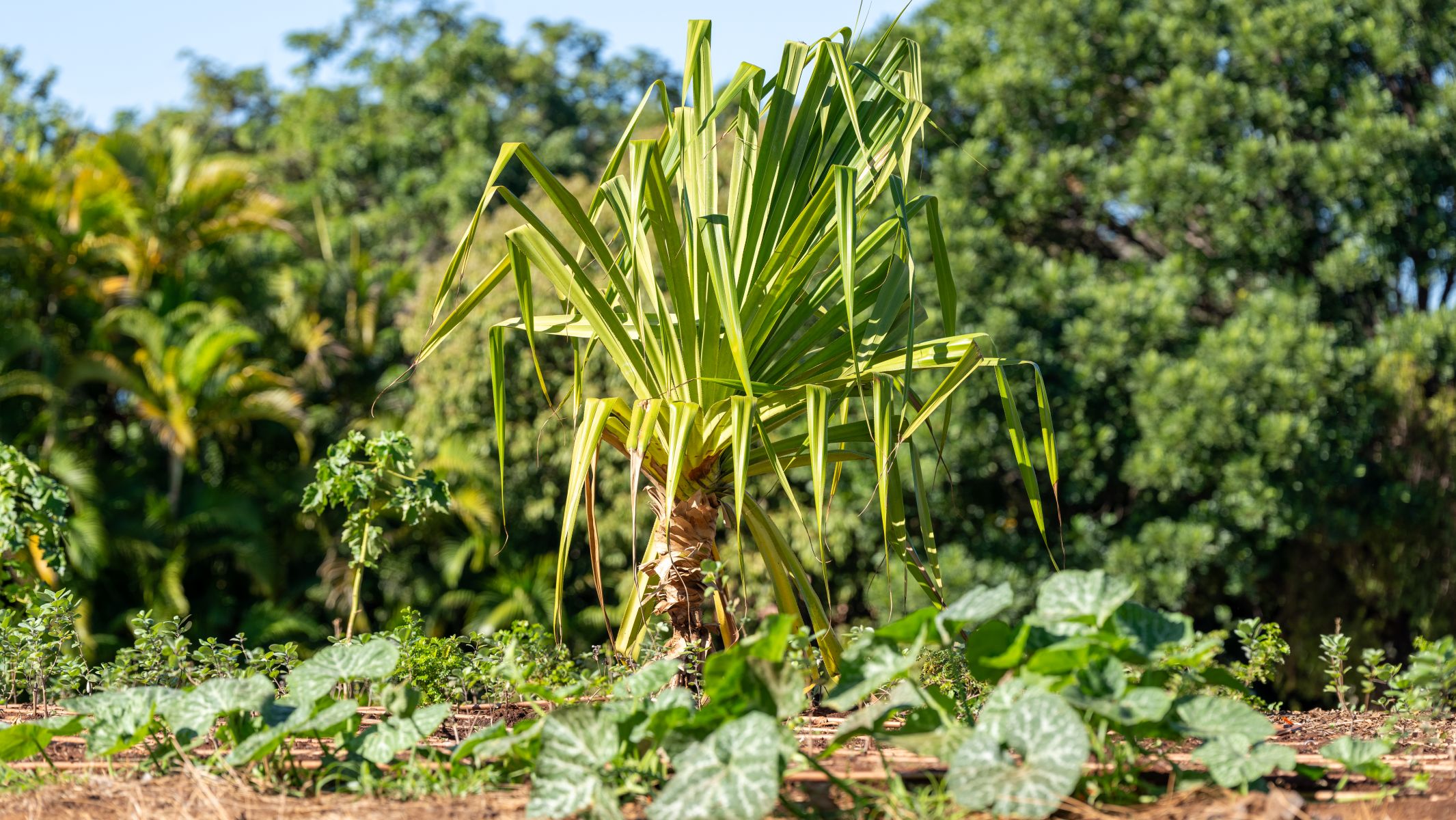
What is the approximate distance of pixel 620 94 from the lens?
17.5 meters

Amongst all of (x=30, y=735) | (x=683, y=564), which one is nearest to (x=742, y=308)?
(x=683, y=564)

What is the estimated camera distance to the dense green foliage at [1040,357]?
825 centimetres

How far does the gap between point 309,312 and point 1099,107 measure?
826 cm

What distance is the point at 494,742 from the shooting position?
1.91 metres

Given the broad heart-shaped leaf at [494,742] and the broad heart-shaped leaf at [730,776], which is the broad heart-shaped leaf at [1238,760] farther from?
the broad heart-shaped leaf at [494,742]

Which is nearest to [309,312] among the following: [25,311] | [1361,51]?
[25,311]

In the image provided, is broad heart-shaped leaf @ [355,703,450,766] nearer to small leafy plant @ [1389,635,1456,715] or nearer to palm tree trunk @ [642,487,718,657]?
palm tree trunk @ [642,487,718,657]

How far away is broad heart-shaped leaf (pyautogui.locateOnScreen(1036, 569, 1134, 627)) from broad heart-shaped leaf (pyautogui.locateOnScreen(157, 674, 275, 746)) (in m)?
1.28

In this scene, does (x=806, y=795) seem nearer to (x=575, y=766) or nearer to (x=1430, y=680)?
(x=575, y=766)

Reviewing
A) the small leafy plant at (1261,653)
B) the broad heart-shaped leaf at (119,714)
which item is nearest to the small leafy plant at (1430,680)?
the small leafy plant at (1261,653)

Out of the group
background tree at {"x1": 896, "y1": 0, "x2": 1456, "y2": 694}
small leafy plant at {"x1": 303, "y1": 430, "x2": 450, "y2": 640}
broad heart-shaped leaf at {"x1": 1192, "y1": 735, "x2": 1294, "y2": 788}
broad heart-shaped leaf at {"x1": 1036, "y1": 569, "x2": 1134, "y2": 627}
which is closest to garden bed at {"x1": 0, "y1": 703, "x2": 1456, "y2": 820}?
broad heart-shaped leaf at {"x1": 1192, "y1": 735, "x2": 1294, "y2": 788}

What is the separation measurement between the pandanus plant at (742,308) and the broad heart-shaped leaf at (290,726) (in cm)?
70

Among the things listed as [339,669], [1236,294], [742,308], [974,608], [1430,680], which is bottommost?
[1430,680]

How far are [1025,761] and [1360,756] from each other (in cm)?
61
